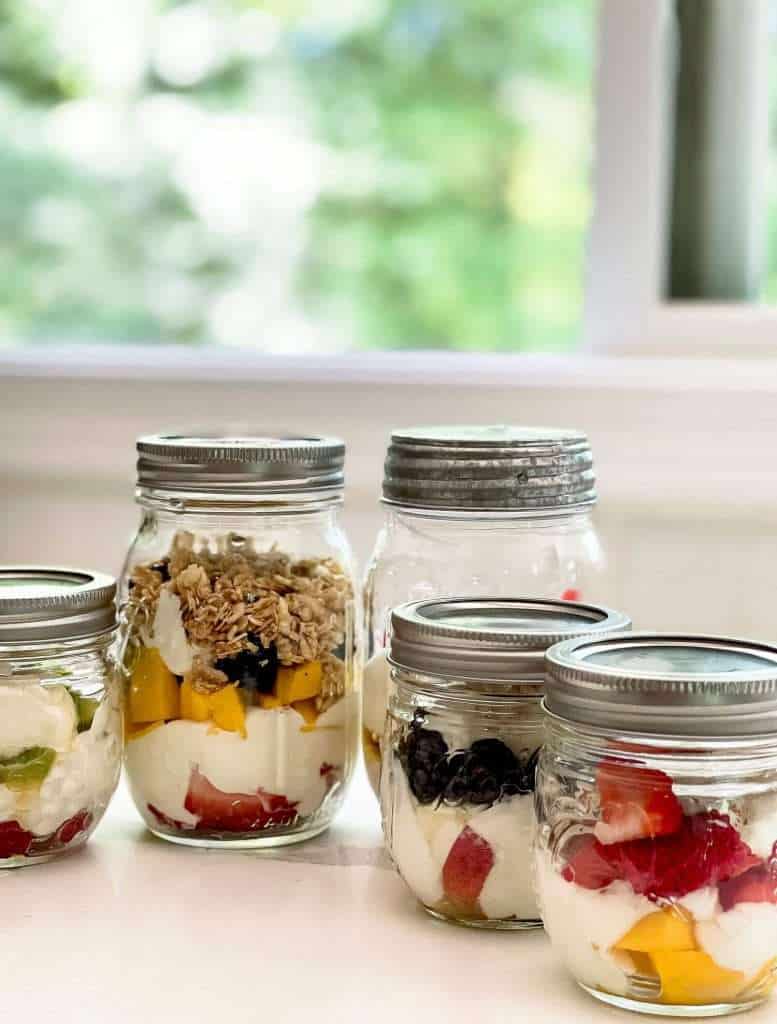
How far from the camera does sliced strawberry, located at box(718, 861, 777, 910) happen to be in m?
0.63

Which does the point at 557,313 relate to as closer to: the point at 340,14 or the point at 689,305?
the point at 340,14

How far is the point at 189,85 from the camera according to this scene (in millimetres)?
3760

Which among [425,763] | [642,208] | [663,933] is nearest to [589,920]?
[663,933]

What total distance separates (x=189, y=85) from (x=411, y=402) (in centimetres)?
267

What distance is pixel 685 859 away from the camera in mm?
627

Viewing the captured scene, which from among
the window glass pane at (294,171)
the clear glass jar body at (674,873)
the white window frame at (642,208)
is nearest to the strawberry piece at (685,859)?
the clear glass jar body at (674,873)

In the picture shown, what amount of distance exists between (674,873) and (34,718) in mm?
373

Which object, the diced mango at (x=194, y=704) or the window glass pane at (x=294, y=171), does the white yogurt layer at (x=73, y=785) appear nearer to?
the diced mango at (x=194, y=704)

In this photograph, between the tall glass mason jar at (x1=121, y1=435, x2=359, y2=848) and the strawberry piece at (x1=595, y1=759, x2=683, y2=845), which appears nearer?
the strawberry piece at (x1=595, y1=759, x2=683, y2=845)

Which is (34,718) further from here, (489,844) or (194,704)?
(489,844)

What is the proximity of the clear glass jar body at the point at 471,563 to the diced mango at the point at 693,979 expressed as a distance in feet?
0.97

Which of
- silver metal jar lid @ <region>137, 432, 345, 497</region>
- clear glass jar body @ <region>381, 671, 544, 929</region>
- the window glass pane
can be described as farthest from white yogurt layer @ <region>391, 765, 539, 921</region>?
the window glass pane

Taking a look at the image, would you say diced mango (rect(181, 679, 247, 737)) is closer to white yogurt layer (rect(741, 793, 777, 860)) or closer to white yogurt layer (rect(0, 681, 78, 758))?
white yogurt layer (rect(0, 681, 78, 758))

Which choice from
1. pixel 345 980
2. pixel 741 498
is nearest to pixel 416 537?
pixel 345 980
